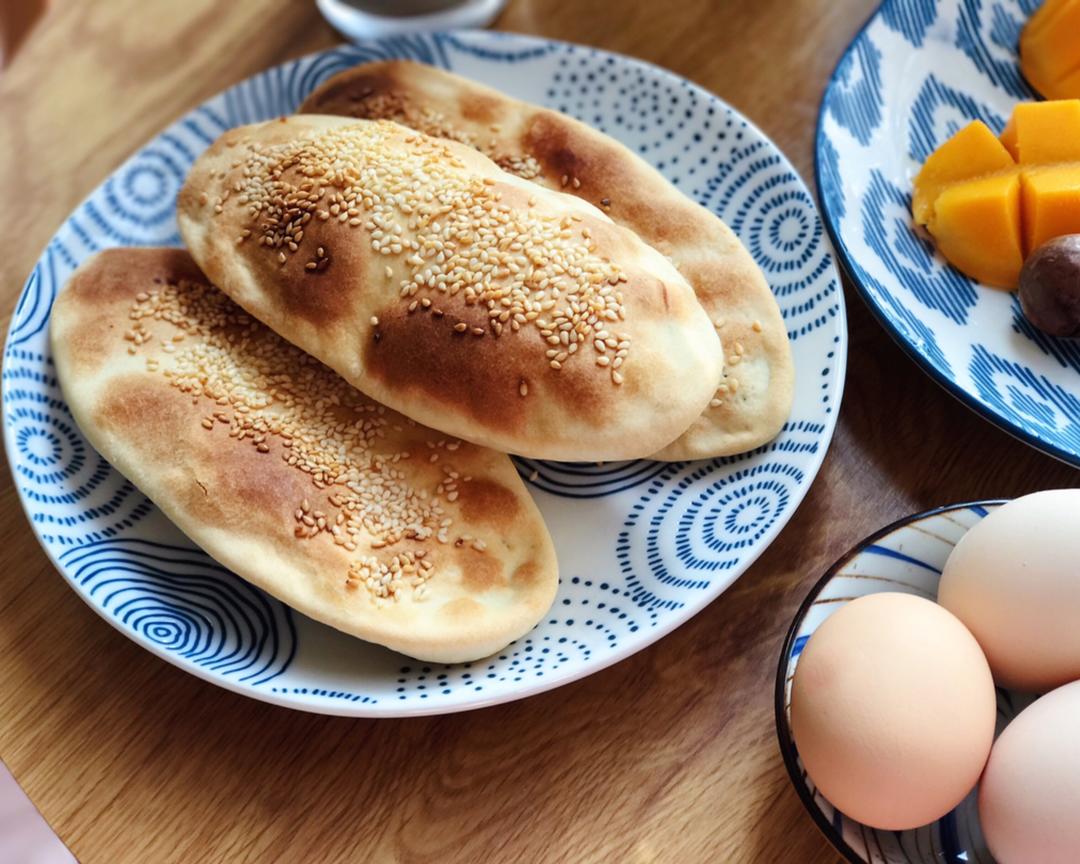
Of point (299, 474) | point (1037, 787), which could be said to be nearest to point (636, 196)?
point (299, 474)

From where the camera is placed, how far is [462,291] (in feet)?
3.35

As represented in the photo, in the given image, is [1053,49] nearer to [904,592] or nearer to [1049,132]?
[1049,132]

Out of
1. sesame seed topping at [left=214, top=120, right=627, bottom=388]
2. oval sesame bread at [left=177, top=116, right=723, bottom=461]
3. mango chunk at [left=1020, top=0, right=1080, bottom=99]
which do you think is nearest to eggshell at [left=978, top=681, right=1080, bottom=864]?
oval sesame bread at [left=177, top=116, right=723, bottom=461]

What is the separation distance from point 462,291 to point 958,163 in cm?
63

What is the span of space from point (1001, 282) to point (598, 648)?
65 centimetres

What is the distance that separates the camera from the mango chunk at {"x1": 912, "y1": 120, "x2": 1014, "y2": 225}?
4.05 feet

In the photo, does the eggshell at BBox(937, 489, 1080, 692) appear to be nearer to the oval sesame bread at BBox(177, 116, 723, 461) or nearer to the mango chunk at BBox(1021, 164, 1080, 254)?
the oval sesame bread at BBox(177, 116, 723, 461)

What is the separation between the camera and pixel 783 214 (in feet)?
4.03

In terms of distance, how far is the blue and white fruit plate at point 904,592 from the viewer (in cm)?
82

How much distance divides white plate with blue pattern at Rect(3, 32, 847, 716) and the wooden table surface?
6 centimetres

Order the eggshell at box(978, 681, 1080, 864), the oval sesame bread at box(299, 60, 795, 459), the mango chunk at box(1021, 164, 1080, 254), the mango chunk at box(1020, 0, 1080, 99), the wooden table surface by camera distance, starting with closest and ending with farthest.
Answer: the eggshell at box(978, 681, 1080, 864) < the wooden table surface < the oval sesame bread at box(299, 60, 795, 459) < the mango chunk at box(1021, 164, 1080, 254) < the mango chunk at box(1020, 0, 1080, 99)

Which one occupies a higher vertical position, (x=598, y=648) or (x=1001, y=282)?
(x=1001, y=282)

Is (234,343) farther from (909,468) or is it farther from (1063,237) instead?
(1063,237)

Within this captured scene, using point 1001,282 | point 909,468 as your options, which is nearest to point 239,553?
point 909,468
